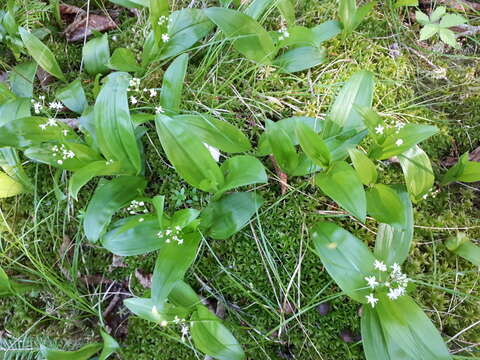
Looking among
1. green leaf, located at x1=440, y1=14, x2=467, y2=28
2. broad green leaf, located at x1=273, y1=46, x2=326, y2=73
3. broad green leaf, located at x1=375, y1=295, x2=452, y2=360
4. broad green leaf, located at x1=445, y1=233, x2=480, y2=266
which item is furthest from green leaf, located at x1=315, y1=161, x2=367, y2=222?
green leaf, located at x1=440, y1=14, x2=467, y2=28

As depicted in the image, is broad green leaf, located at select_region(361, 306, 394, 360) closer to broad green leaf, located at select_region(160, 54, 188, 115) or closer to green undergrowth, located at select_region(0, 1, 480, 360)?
green undergrowth, located at select_region(0, 1, 480, 360)

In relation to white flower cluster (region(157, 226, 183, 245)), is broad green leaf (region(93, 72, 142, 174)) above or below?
above

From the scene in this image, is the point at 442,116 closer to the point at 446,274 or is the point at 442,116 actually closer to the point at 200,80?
the point at 446,274

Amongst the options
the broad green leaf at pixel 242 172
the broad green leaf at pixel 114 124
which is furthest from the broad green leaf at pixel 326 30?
the broad green leaf at pixel 114 124

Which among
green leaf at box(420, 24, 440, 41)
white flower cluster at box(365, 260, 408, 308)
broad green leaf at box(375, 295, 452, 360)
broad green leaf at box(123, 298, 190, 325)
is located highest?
green leaf at box(420, 24, 440, 41)

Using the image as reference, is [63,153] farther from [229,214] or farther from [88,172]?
[229,214]

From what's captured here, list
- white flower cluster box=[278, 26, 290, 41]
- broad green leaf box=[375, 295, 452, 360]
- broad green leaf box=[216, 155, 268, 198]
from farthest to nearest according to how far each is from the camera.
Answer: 1. white flower cluster box=[278, 26, 290, 41]
2. broad green leaf box=[216, 155, 268, 198]
3. broad green leaf box=[375, 295, 452, 360]

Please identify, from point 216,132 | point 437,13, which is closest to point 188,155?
point 216,132

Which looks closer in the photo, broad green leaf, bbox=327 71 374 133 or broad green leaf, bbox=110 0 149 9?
broad green leaf, bbox=327 71 374 133
